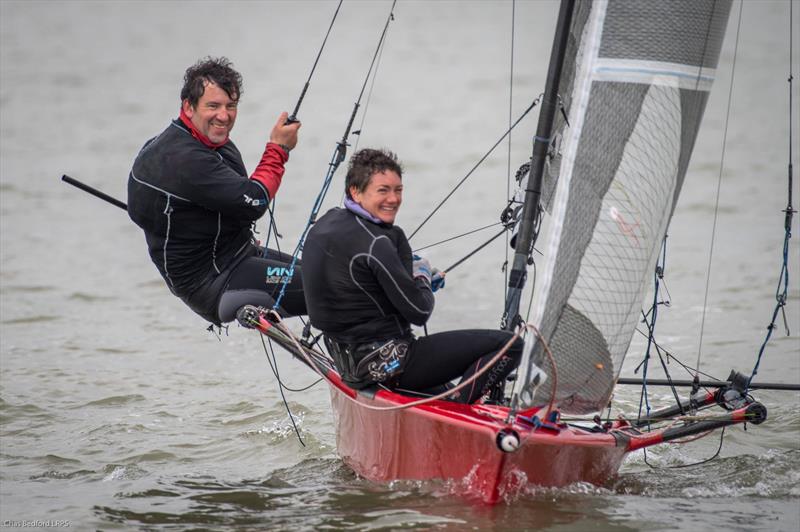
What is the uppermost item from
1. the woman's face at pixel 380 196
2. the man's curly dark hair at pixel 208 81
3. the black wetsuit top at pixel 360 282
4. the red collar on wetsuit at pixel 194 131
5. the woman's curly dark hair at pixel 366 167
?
the man's curly dark hair at pixel 208 81

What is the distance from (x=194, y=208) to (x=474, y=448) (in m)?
1.55

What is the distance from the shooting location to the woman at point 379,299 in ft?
13.9

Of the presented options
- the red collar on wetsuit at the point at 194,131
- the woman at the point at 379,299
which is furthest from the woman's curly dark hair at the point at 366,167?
the red collar on wetsuit at the point at 194,131

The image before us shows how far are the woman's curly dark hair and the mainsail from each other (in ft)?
2.07

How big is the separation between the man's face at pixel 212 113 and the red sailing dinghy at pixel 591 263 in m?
1.28

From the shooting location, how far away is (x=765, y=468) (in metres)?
5.03

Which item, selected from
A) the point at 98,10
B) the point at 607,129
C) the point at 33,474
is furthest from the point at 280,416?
the point at 98,10

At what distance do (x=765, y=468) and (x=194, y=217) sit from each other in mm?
2656

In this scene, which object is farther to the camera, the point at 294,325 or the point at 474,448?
the point at 294,325

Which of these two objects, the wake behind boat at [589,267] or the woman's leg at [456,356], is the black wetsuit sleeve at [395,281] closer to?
the woman's leg at [456,356]

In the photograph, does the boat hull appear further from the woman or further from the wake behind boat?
the woman

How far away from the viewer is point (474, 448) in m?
4.16

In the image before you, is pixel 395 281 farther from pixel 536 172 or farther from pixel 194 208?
pixel 194 208

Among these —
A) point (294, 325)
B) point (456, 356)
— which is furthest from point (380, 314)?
point (294, 325)
